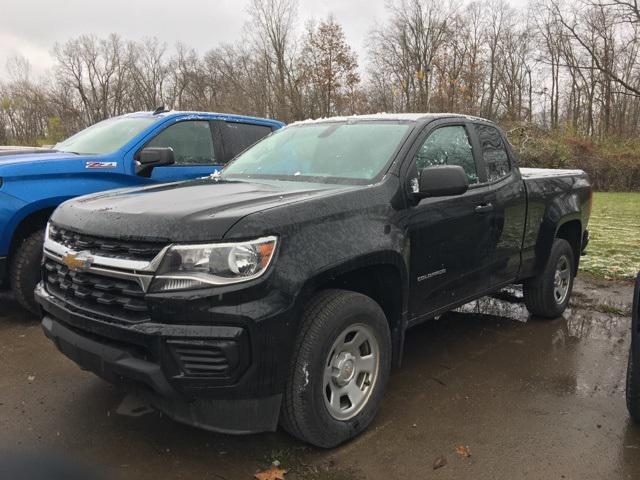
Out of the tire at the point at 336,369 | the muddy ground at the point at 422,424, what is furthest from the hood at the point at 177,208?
the muddy ground at the point at 422,424

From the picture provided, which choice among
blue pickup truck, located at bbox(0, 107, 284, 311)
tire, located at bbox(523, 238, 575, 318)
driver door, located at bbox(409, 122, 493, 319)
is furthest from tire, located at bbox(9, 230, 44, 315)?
tire, located at bbox(523, 238, 575, 318)

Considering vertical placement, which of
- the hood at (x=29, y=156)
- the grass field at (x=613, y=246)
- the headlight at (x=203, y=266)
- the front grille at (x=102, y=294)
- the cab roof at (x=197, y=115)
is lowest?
the grass field at (x=613, y=246)

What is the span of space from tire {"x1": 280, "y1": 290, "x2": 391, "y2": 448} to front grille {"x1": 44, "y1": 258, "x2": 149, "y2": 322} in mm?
786

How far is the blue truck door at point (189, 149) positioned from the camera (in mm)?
5883

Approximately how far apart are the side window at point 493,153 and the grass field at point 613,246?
2.15 m

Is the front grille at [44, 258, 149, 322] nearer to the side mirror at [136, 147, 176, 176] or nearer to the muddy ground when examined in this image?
the muddy ground

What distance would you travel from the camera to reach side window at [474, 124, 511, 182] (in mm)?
4312

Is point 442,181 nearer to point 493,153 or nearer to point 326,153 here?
point 326,153

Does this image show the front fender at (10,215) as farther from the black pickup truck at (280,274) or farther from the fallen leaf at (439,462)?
the fallen leaf at (439,462)

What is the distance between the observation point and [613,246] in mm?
9133

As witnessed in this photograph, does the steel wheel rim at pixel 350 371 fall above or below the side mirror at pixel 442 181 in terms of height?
below

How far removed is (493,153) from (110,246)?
3.17 meters

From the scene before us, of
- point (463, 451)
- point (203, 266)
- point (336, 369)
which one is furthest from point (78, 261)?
point (463, 451)

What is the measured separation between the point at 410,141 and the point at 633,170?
26.7 m
